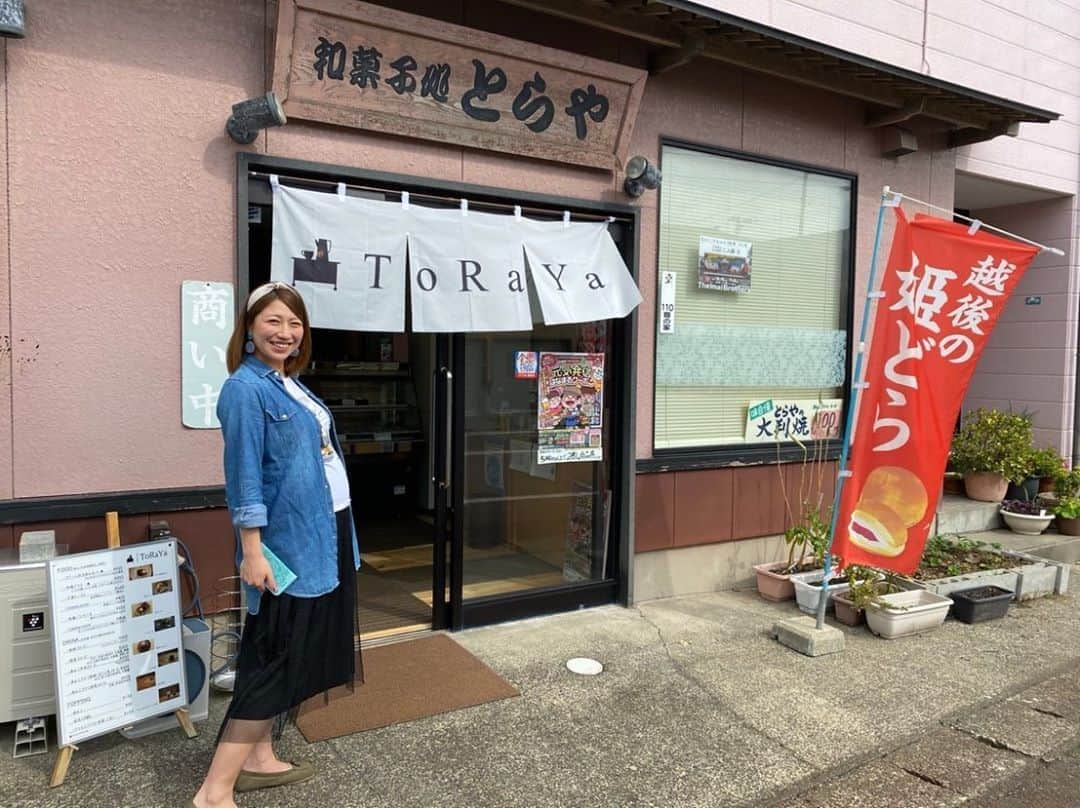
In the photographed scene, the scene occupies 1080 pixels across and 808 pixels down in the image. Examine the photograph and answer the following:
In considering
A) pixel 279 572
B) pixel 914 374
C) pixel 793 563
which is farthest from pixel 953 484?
pixel 279 572

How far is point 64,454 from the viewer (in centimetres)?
390

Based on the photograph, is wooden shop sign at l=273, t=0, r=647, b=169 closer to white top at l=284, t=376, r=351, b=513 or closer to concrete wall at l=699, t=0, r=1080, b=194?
concrete wall at l=699, t=0, r=1080, b=194

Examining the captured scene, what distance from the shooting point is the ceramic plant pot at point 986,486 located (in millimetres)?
8523

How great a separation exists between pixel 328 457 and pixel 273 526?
0.39 m

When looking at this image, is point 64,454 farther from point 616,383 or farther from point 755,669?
point 755,669

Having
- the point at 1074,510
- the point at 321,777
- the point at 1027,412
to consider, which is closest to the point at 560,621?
the point at 321,777

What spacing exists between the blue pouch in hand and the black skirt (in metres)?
0.06

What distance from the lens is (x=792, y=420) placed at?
6.66m

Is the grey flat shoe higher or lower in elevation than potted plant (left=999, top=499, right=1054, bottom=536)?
lower

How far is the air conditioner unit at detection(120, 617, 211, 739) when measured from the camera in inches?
146

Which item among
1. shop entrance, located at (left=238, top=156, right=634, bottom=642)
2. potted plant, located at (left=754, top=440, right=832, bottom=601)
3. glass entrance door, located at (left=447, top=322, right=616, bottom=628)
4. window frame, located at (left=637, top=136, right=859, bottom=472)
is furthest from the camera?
potted plant, located at (left=754, top=440, right=832, bottom=601)

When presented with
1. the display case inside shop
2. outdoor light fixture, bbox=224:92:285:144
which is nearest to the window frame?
outdoor light fixture, bbox=224:92:285:144

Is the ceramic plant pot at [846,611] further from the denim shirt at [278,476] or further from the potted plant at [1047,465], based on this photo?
the potted plant at [1047,465]

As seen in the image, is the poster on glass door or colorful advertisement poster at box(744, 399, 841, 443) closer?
the poster on glass door
